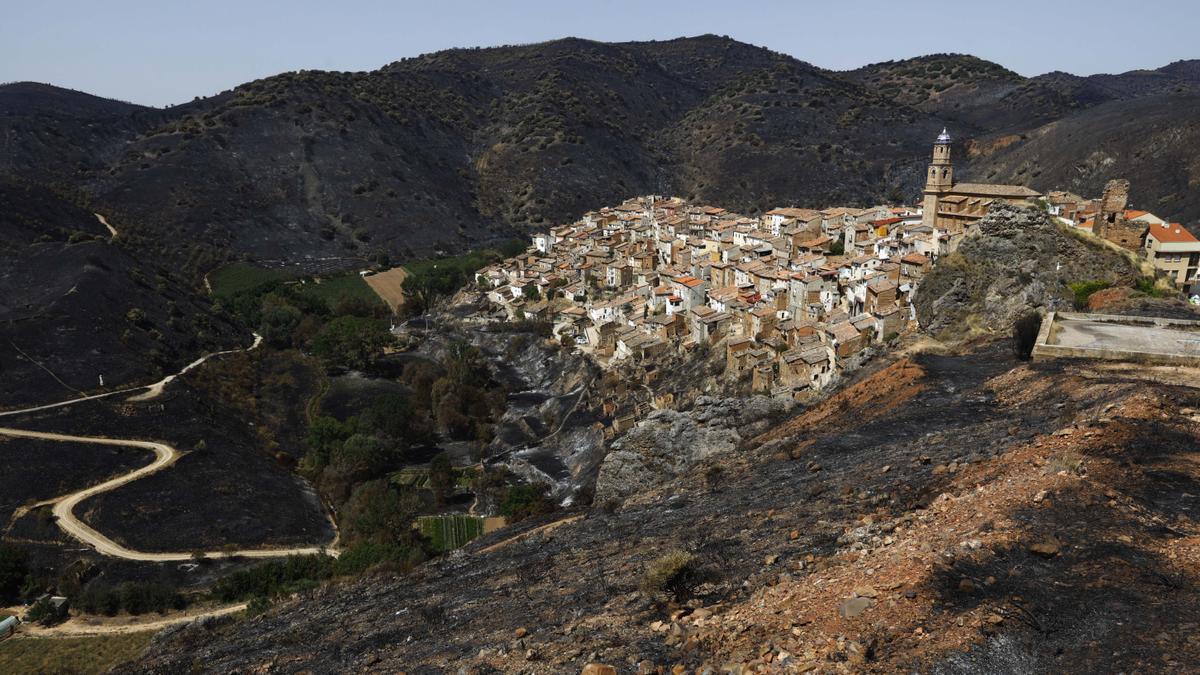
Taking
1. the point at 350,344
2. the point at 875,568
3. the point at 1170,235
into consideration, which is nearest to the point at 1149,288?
the point at 1170,235

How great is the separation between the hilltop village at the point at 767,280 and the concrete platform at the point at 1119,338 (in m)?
7.53

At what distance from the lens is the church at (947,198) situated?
44750mm

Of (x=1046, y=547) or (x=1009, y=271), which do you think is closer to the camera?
(x=1046, y=547)

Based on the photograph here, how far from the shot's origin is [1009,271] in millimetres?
29203

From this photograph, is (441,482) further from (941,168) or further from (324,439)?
(941,168)

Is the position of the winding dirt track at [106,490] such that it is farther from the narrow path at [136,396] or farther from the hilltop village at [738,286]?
the hilltop village at [738,286]

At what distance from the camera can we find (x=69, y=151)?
107 meters

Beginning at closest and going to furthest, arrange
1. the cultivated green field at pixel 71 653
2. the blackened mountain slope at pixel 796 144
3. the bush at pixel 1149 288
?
1. the cultivated green field at pixel 71 653
2. the bush at pixel 1149 288
3. the blackened mountain slope at pixel 796 144

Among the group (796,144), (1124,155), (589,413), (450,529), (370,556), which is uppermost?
(796,144)

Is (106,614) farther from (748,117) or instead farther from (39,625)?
(748,117)

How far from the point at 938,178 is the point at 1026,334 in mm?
25314

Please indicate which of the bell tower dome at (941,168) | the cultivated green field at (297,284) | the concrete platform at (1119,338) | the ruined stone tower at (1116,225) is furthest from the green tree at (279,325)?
the ruined stone tower at (1116,225)

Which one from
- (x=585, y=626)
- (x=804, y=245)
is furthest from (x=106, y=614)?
(x=804, y=245)

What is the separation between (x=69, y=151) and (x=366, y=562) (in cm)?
11067
